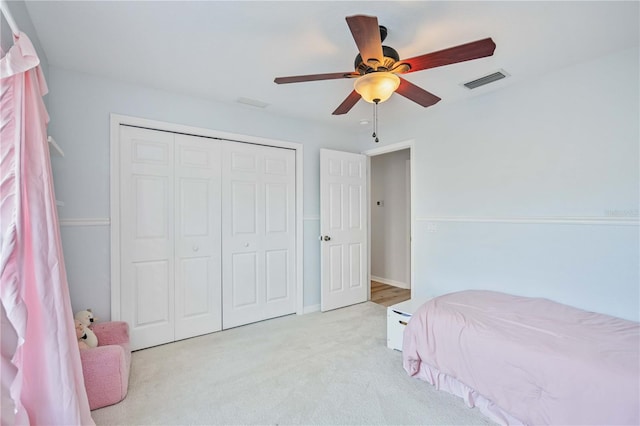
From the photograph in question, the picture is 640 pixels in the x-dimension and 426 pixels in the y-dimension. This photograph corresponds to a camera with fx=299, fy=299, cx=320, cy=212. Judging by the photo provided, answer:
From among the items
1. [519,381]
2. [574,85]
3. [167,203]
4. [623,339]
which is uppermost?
[574,85]

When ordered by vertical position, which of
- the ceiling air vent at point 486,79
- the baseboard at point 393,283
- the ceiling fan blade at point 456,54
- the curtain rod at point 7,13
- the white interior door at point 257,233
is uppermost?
the ceiling air vent at point 486,79

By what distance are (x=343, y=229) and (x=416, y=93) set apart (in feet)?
7.02

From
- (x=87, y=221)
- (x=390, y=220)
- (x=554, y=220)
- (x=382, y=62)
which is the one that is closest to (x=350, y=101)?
(x=382, y=62)

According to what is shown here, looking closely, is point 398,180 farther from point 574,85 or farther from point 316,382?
point 316,382

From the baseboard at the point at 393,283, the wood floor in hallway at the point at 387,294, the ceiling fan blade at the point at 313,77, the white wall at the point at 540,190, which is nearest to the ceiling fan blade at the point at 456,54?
the ceiling fan blade at the point at 313,77

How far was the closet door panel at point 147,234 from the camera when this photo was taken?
8.76ft

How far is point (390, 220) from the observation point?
5.29 meters

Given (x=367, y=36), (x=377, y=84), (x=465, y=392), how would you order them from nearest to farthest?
(x=367, y=36) < (x=377, y=84) < (x=465, y=392)

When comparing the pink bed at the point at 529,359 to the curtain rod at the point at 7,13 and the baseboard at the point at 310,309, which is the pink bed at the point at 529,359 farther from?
the curtain rod at the point at 7,13

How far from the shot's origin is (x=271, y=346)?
275cm

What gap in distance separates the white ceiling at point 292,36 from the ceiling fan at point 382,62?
0.94 feet

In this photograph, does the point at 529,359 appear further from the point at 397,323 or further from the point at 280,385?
the point at 280,385

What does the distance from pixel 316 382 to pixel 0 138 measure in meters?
2.25

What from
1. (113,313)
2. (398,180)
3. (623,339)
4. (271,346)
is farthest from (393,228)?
(113,313)
